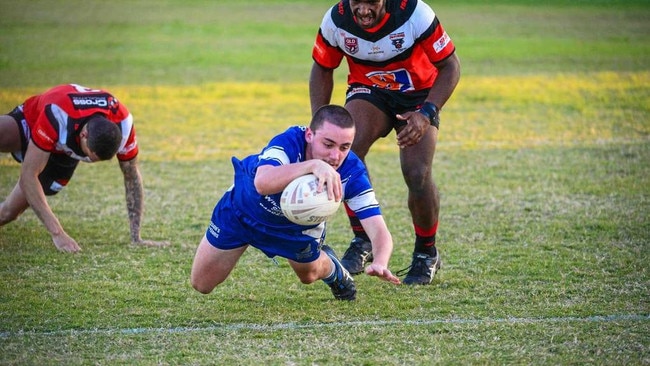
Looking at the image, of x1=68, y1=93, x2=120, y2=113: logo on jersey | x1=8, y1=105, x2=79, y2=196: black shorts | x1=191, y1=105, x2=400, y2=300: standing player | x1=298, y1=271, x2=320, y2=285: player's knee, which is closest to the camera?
x1=191, y1=105, x2=400, y2=300: standing player

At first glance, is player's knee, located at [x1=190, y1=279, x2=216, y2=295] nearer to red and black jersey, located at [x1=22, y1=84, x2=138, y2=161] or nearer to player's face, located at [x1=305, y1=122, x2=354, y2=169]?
player's face, located at [x1=305, y1=122, x2=354, y2=169]

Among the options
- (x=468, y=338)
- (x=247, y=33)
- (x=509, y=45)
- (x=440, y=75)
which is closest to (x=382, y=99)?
(x=440, y=75)

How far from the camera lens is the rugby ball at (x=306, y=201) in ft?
17.9

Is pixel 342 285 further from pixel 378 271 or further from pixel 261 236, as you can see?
pixel 378 271

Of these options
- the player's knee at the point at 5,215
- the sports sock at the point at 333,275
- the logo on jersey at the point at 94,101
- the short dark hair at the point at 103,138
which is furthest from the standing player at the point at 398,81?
the player's knee at the point at 5,215

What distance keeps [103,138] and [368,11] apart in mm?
2312

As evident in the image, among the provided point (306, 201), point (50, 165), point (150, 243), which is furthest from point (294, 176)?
point (50, 165)

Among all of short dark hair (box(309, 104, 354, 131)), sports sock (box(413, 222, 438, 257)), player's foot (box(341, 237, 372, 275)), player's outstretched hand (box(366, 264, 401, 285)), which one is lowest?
player's foot (box(341, 237, 372, 275))

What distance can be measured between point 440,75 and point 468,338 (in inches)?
89.0

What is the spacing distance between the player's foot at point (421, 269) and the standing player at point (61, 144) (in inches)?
93.6

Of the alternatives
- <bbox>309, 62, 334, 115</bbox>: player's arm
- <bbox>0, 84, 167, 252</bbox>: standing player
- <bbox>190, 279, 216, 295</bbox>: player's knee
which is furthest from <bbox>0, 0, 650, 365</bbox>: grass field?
<bbox>309, 62, 334, 115</bbox>: player's arm

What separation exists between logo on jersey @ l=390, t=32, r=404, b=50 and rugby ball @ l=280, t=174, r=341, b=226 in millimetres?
2111

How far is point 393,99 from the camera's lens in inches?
295

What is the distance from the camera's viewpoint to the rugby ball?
17.9 feet
